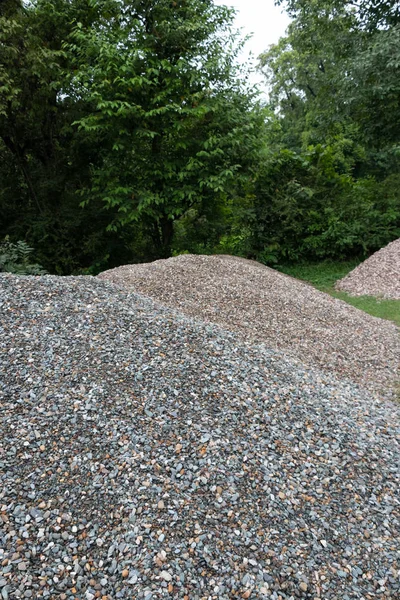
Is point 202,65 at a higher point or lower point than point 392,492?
higher

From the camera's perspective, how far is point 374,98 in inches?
388

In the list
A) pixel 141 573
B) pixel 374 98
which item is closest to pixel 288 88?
pixel 374 98

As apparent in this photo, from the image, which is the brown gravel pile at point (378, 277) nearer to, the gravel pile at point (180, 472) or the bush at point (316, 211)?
the bush at point (316, 211)

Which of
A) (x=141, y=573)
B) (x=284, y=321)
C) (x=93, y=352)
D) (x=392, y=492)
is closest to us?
(x=141, y=573)

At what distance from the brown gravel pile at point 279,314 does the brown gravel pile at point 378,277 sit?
5.43 ft

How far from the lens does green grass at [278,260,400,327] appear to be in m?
6.84

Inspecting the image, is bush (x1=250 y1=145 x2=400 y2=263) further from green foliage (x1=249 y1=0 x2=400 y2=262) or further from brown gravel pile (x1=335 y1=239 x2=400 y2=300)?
brown gravel pile (x1=335 y1=239 x2=400 y2=300)

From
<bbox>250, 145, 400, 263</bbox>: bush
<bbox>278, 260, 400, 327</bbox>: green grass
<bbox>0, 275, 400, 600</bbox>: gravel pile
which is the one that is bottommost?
<bbox>0, 275, 400, 600</bbox>: gravel pile

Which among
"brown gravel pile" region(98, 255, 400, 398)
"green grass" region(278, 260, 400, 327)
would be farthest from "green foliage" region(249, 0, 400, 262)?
"brown gravel pile" region(98, 255, 400, 398)

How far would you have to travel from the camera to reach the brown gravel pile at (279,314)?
179 inches

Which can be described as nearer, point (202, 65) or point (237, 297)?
point (237, 297)

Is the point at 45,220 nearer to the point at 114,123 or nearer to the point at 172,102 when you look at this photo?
the point at 114,123

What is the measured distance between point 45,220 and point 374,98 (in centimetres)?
817

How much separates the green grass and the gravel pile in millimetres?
3475
